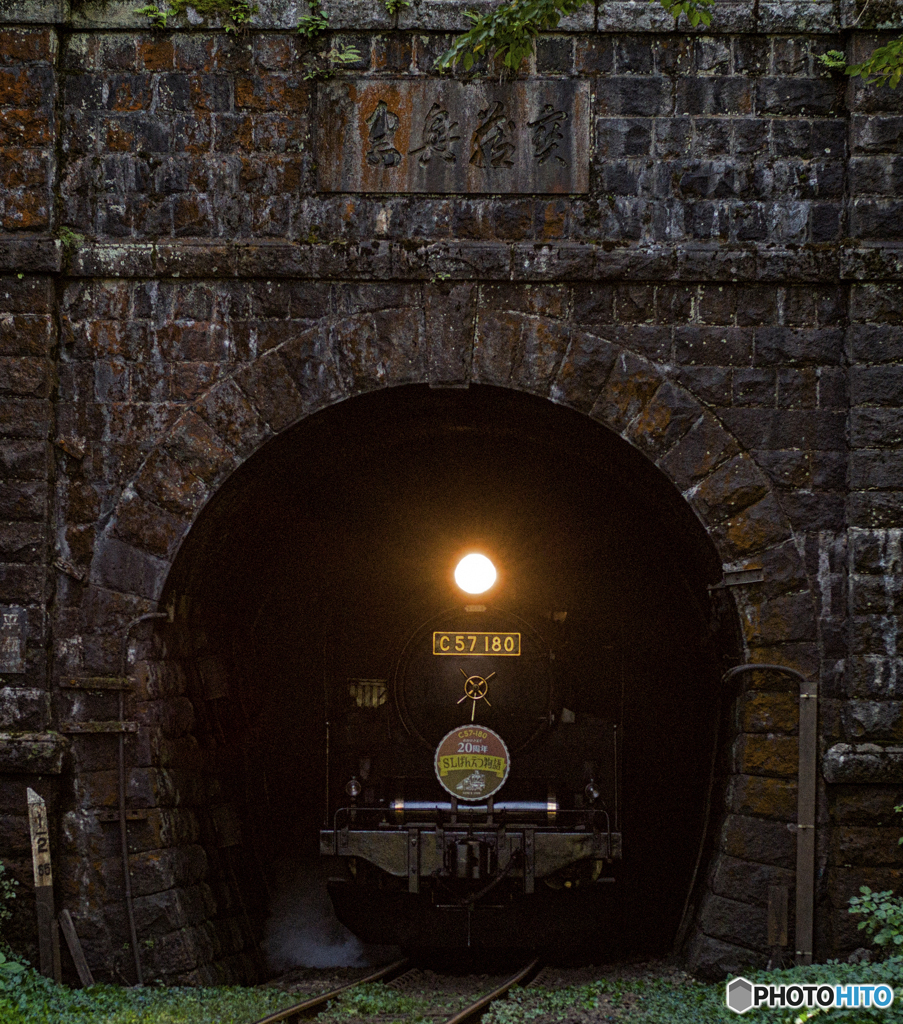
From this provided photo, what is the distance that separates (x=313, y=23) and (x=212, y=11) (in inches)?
25.2

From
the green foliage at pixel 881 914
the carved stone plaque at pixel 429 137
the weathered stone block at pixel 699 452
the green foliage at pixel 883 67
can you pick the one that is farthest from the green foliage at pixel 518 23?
the green foliage at pixel 881 914

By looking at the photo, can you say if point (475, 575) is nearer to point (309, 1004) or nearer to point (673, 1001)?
point (309, 1004)

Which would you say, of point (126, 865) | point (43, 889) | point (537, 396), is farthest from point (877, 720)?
point (43, 889)

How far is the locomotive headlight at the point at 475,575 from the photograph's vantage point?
30.6 feet

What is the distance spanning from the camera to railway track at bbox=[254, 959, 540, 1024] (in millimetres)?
6613

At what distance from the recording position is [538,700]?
912 cm

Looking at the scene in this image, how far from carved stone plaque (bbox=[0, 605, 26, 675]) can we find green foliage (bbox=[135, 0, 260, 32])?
12.1 feet

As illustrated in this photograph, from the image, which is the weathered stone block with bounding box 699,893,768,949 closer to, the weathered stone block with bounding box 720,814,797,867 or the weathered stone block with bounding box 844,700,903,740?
the weathered stone block with bounding box 720,814,797,867

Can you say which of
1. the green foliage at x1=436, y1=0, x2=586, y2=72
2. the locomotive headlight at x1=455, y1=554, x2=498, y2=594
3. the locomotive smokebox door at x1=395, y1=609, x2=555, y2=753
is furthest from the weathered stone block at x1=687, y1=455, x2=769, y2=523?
the green foliage at x1=436, y1=0, x2=586, y2=72

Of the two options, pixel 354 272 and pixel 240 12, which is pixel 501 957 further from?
pixel 240 12

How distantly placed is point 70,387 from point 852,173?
4.92m

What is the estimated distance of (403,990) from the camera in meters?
7.65

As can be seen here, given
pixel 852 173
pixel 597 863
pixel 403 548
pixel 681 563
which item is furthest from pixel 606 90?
pixel 597 863

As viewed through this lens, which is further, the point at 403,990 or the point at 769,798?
the point at 403,990
